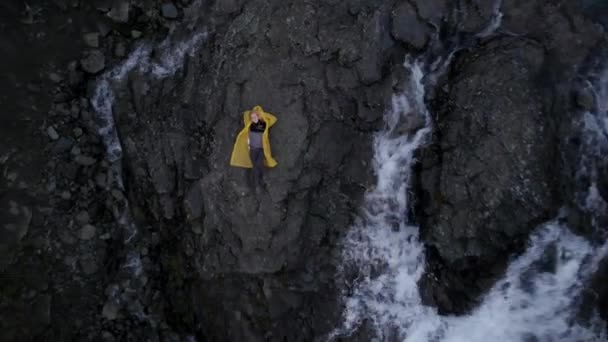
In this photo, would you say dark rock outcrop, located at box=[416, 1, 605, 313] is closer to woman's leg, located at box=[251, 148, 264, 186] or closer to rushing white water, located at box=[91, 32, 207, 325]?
woman's leg, located at box=[251, 148, 264, 186]

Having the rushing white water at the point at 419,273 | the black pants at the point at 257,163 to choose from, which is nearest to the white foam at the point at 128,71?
the black pants at the point at 257,163

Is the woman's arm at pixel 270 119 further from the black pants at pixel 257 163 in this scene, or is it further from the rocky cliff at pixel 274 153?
the black pants at pixel 257 163

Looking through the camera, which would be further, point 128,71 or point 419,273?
point 128,71

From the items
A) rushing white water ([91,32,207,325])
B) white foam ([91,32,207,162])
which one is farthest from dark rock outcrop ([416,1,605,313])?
rushing white water ([91,32,207,325])

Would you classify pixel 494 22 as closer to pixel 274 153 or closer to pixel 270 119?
pixel 270 119

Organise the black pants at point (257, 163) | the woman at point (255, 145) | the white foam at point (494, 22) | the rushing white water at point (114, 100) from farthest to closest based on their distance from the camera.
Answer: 1. the rushing white water at point (114, 100)
2. the white foam at point (494, 22)
3. the black pants at point (257, 163)
4. the woman at point (255, 145)

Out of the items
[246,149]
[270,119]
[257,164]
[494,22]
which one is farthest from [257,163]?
[494,22]

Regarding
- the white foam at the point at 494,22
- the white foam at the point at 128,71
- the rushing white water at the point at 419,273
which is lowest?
the rushing white water at the point at 419,273

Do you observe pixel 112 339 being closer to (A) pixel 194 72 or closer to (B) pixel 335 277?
(B) pixel 335 277
